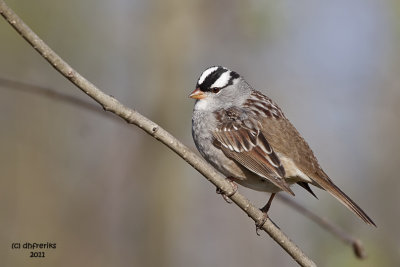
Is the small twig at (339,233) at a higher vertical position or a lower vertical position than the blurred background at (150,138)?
lower

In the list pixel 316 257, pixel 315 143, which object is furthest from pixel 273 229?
pixel 315 143

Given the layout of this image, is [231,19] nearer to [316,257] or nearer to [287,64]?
[287,64]

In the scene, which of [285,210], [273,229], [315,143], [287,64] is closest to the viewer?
[273,229]

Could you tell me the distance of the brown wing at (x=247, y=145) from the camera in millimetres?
4465

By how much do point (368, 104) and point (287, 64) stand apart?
1.08 meters

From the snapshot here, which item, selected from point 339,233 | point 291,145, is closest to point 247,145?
point 291,145

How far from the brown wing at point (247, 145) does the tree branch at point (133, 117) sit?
0.73 metres

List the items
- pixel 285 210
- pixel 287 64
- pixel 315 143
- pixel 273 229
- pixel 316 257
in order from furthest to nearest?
1. pixel 285 210
2. pixel 287 64
3. pixel 315 143
4. pixel 316 257
5. pixel 273 229

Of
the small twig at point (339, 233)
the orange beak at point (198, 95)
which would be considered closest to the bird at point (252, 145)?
the orange beak at point (198, 95)

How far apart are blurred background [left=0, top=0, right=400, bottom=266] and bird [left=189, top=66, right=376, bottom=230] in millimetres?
2292

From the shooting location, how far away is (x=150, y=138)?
8.06 metres

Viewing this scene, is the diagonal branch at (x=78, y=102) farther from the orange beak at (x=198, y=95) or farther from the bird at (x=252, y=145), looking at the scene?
the orange beak at (x=198, y=95)

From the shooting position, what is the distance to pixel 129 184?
8.30 m

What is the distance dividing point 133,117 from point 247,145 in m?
1.65
